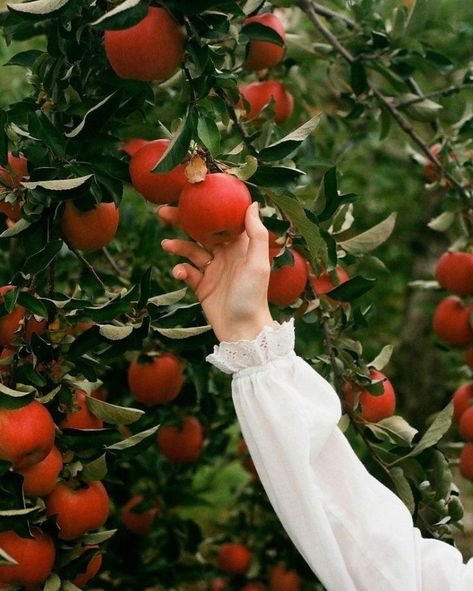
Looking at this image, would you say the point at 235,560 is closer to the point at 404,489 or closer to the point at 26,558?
the point at 404,489

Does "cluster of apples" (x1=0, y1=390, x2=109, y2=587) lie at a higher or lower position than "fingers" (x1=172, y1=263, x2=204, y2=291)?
lower

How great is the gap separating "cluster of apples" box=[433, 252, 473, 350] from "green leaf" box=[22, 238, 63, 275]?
2.68 feet

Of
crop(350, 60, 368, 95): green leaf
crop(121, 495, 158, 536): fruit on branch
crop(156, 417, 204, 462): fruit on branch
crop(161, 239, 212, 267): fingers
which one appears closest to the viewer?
crop(161, 239, 212, 267): fingers

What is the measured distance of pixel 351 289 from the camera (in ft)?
4.64

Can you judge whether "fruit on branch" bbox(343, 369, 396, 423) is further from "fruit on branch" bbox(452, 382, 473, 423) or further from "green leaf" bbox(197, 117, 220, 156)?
"green leaf" bbox(197, 117, 220, 156)

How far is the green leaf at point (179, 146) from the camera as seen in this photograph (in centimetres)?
103

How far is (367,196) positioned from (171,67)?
7.72 feet

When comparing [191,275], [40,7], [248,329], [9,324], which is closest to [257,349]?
[248,329]

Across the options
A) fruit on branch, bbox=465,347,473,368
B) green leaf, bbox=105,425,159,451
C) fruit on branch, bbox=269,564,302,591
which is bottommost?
fruit on branch, bbox=269,564,302,591

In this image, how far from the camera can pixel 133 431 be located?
1.40m

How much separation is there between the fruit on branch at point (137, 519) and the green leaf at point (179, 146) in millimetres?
1115

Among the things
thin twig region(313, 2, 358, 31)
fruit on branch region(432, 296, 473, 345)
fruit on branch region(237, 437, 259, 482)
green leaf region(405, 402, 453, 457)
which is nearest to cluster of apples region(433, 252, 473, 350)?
fruit on branch region(432, 296, 473, 345)

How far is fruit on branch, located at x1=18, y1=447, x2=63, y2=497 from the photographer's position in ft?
A: 3.71

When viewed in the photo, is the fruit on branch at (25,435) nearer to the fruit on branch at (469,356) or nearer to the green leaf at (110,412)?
the green leaf at (110,412)
